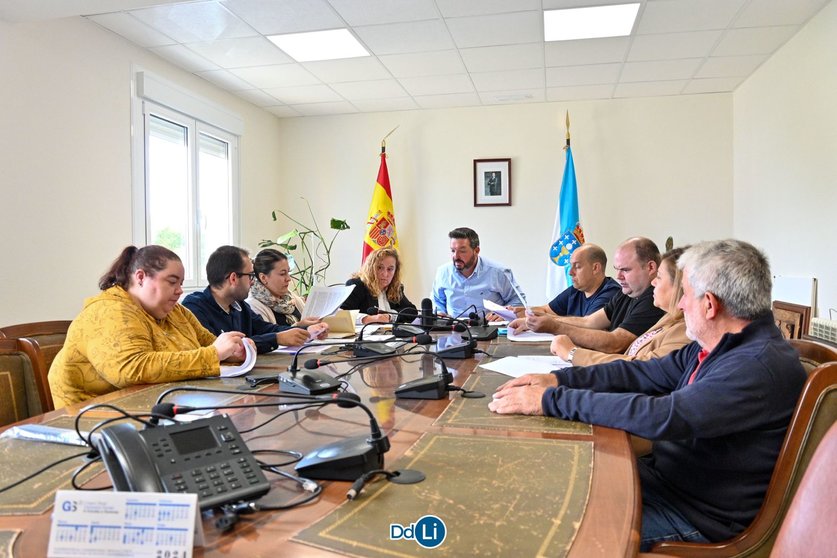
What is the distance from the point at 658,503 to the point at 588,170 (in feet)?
14.4

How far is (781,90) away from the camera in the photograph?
4016 millimetres

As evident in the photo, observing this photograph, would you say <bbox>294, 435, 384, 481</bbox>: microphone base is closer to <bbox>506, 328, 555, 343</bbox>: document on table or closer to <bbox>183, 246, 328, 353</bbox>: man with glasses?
<bbox>183, 246, 328, 353</bbox>: man with glasses

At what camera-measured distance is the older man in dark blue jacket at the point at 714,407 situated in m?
1.15

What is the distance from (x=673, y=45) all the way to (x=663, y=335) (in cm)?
297

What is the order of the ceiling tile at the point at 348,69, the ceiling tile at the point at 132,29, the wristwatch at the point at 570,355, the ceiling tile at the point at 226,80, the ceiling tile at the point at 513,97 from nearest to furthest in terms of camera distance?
the wristwatch at the point at 570,355
the ceiling tile at the point at 132,29
the ceiling tile at the point at 348,69
the ceiling tile at the point at 226,80
the ceiling tile at the point at 513,97

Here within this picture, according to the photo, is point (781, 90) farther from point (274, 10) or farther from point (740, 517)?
point (740, 517)

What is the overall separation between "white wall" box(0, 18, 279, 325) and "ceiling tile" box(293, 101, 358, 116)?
5.28ft

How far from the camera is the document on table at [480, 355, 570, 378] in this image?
181 centimetres

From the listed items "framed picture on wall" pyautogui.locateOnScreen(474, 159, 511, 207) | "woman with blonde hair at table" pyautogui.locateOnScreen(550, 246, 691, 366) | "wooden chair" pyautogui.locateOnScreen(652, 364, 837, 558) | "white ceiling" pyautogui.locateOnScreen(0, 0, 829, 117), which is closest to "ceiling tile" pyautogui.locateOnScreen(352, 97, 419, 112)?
"white ceiling" pyautogui.locateOnScreen(0, 0, 829, 117)

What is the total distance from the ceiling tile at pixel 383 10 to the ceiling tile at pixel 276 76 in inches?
39.8

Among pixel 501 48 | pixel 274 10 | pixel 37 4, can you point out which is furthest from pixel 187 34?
pixel 501 48

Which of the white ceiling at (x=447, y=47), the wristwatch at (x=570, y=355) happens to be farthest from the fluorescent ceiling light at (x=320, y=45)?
the wristwatch at (x=570, y=355)

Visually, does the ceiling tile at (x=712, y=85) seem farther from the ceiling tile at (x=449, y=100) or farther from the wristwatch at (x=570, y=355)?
the wristwatch at (x=570, y=355)

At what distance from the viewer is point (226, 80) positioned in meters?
4.75
